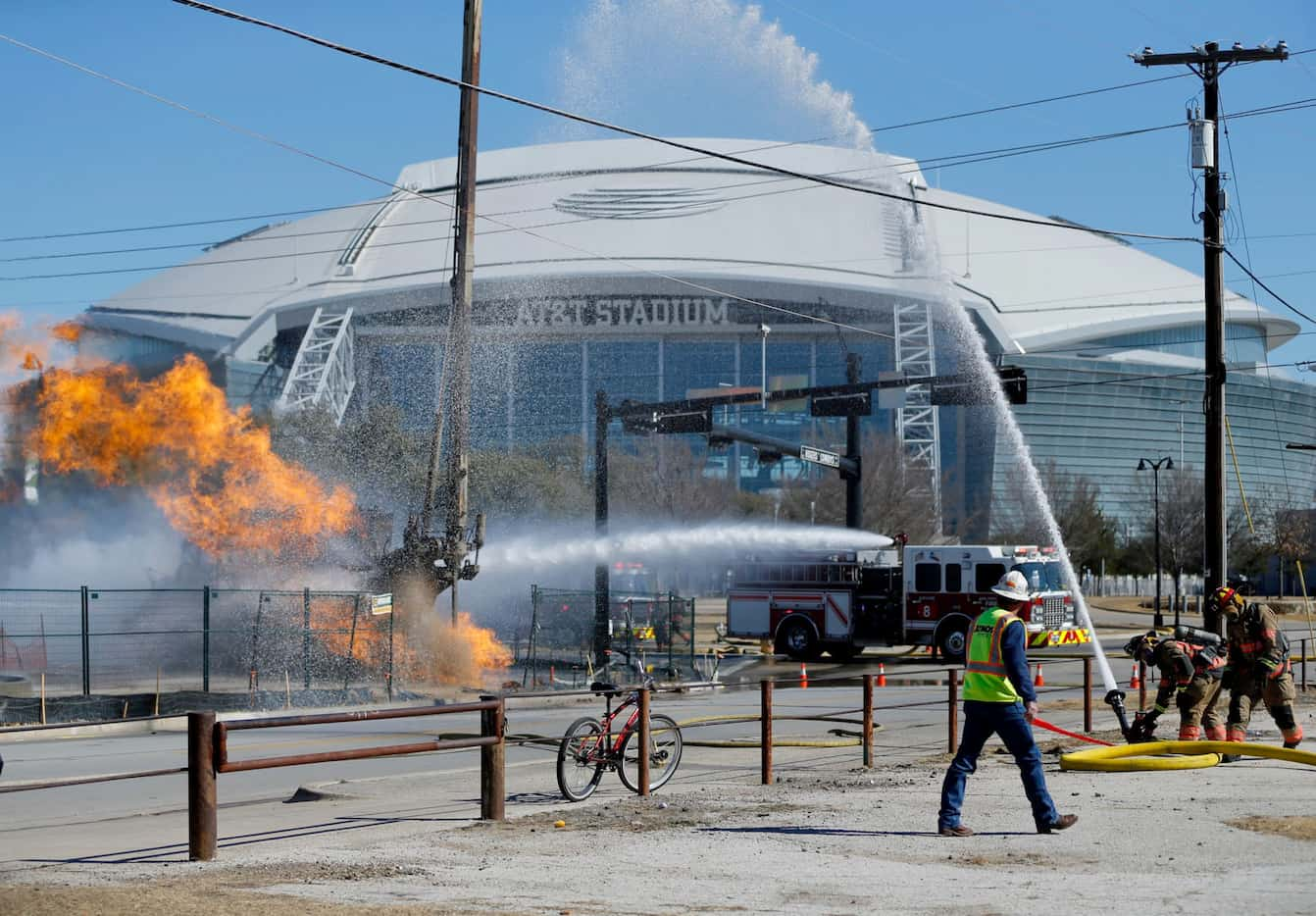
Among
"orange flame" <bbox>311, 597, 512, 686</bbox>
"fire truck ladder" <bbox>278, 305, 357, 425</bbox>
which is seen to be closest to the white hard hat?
"orange flame" <bbox>311, 597, 512, 686</bbox>

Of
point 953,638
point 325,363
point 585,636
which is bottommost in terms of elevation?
point 585,636

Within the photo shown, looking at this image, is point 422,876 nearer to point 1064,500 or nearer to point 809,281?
point 1064,500

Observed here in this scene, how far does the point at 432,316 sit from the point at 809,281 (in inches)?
1112

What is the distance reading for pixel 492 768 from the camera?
35.4 ft

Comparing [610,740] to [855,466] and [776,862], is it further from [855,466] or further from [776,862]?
[855,466]

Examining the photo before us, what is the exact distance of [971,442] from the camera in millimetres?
103938

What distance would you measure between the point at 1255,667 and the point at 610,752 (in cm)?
663

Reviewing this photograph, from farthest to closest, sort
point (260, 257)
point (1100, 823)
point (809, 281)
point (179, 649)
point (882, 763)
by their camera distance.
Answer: point (260, 257) < point (809, 281) < point (179, 649) < point (882, 763) < point (1100, 823)

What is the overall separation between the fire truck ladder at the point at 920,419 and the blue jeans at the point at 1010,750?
4930 centimetres

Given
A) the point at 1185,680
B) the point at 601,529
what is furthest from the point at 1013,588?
the point at 601,529

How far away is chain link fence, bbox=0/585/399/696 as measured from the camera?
27.0m

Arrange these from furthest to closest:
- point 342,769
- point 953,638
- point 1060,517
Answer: point 1060,517 < point 953,638 < point 342,769

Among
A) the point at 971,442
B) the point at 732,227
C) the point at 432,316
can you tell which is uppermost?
the point at 732,227

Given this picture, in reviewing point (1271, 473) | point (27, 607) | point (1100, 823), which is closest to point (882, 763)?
point (1100, 823)
